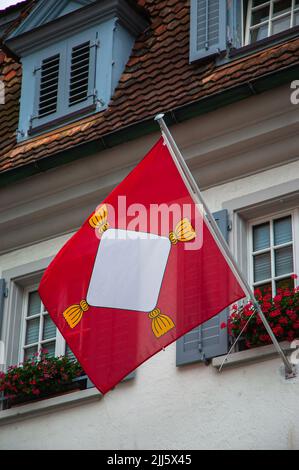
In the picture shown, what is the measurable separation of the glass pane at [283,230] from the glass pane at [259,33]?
6.50 ft

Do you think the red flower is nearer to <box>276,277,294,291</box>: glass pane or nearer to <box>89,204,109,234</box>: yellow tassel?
<box>276,277,294,291</box>: glass pane

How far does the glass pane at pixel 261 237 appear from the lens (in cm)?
1406

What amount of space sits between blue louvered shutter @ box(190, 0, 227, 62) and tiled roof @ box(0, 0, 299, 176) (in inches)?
5.1

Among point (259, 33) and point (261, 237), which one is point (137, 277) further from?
point (259, 33)

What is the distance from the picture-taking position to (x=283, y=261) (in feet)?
45.2

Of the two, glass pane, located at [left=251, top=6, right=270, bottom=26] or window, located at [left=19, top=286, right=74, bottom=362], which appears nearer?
window, located at [left=19, top=286, right=74, bottom=362]

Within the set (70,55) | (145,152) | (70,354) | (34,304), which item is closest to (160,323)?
(70,354)

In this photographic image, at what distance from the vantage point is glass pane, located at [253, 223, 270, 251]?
1406 cm

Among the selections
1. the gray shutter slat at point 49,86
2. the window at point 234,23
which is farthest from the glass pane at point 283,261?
the gray shutter slat at point 49,86

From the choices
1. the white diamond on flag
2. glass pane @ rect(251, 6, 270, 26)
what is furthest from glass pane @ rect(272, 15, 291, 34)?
the white diamond on flag

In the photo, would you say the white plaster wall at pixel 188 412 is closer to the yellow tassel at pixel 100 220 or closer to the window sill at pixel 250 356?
the window sill at pixel 250 356

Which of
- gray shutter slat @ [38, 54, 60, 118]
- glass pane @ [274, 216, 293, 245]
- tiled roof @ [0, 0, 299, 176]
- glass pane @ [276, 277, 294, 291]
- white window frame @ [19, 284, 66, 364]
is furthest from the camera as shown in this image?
gray shutter slat @ [38, 54, 60, 118]

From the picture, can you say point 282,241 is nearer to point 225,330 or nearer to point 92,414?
point 225,330
